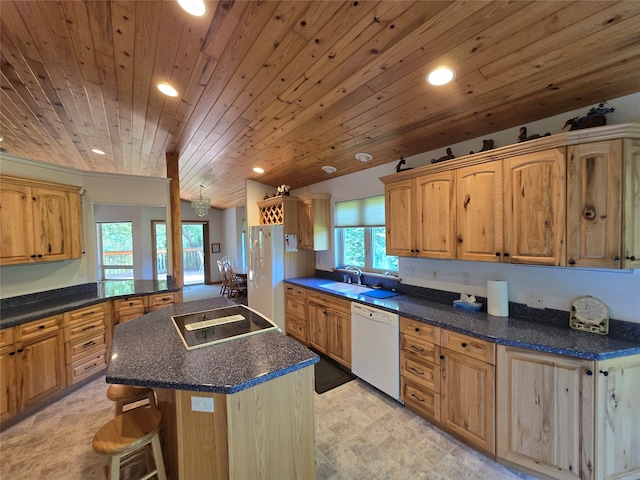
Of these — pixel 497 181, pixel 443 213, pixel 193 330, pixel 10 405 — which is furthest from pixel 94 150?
pixel 497 181

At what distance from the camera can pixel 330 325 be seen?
3311 mm

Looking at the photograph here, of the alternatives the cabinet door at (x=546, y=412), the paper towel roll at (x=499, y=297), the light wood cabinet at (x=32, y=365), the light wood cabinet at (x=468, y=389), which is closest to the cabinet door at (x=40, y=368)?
the light wood cabinet at (x=32, y=365)

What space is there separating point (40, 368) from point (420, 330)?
355cm

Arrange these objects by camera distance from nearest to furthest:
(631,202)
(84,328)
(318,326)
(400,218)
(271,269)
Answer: (631,202), (400,218), (84,328), (318,326), (271,269)

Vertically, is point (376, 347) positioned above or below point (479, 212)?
below

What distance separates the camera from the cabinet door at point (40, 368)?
2387mm

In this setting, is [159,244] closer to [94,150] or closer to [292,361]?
[94,150]

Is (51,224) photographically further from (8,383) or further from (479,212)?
(479,212)

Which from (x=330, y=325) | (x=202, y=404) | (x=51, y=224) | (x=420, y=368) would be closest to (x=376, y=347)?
(x=420, y=368)

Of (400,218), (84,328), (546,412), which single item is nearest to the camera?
(546,412)

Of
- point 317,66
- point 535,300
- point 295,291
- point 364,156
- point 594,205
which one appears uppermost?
point 317,66

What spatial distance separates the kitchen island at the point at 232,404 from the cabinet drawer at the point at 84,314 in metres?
1.73

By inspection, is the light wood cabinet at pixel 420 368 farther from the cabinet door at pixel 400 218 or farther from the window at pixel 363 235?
the window at pixel 363 235

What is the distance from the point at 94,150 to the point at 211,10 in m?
4.02
